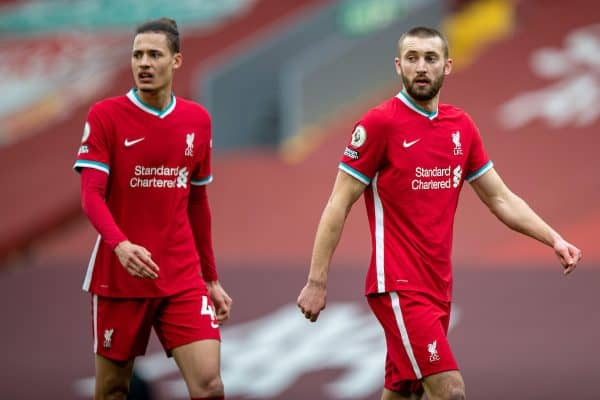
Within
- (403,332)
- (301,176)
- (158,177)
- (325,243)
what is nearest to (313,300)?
(325,243)

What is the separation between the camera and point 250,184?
12.9 metres

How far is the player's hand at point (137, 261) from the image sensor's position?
5621 mm

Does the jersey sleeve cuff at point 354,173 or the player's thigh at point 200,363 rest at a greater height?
the jersey sleeve cuff at point 354,173

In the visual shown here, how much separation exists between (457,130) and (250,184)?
23.0 feet

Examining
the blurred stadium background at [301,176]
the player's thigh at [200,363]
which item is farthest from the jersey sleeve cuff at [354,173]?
the blurred stadium background at [301,176]

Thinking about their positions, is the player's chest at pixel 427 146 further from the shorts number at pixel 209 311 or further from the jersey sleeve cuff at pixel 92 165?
the jersey sleeve cuff at pixel 92 165

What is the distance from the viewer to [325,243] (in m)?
5.85

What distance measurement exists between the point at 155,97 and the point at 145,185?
0.45m

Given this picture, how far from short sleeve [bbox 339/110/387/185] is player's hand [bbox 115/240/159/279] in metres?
1.02

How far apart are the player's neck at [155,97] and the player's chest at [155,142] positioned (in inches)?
3.7

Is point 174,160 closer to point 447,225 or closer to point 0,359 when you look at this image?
point 447,225

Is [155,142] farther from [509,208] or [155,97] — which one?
[509,208]

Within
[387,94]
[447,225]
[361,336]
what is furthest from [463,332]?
[387,94]

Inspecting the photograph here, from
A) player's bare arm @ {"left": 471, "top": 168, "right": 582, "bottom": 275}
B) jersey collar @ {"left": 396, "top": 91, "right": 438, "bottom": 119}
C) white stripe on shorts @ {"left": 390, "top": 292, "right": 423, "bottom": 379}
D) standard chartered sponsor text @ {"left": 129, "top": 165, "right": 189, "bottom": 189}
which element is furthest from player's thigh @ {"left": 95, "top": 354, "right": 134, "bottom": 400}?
player's bare arm @ {"left": 471, "top": 168, "right": 582, "bottom": 275}
